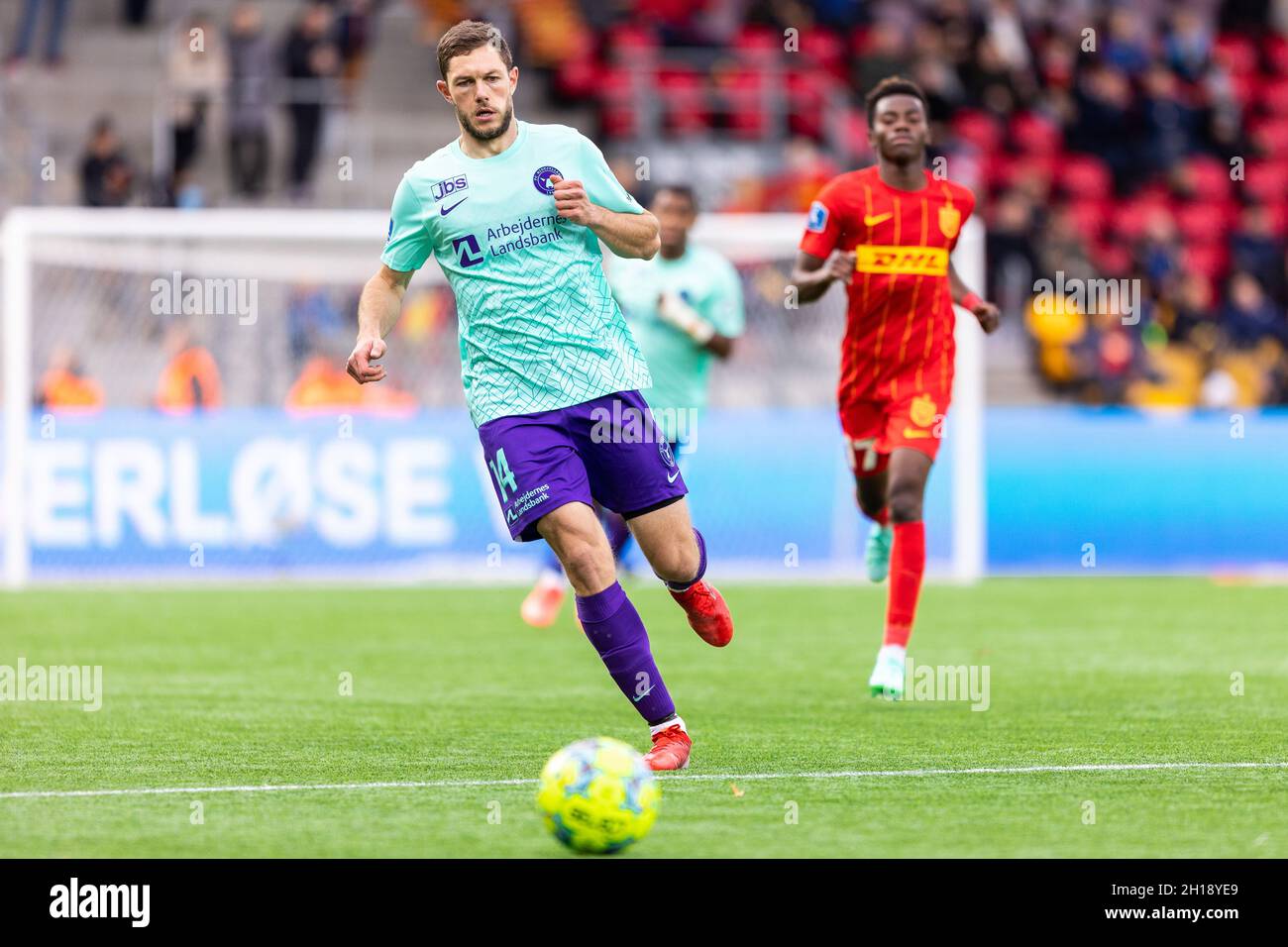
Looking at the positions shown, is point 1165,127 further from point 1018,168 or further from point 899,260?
point 899,260

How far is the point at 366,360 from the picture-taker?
672 cm

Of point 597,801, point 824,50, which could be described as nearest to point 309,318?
point 824,50

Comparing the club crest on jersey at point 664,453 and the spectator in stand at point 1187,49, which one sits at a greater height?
the spectator in stand at point 1187,49

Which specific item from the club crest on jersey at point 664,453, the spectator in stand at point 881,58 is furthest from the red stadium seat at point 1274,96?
the club crest on jersey at point 664,453

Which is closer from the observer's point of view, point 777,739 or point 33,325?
point 777,739

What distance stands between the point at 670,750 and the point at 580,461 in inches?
37.9

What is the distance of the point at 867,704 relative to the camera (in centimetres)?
891

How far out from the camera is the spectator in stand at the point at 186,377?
1725 cm

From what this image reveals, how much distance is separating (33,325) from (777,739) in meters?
11.2

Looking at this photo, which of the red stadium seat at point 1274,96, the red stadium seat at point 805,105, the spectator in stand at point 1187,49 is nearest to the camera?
the red stadium seat at point 805,105

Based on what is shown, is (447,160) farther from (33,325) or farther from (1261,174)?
(1261,174)

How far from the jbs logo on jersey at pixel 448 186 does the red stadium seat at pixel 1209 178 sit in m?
18.7

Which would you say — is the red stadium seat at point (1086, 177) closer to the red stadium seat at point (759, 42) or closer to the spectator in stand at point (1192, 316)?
the spectator in stand at point (1192, 316)
